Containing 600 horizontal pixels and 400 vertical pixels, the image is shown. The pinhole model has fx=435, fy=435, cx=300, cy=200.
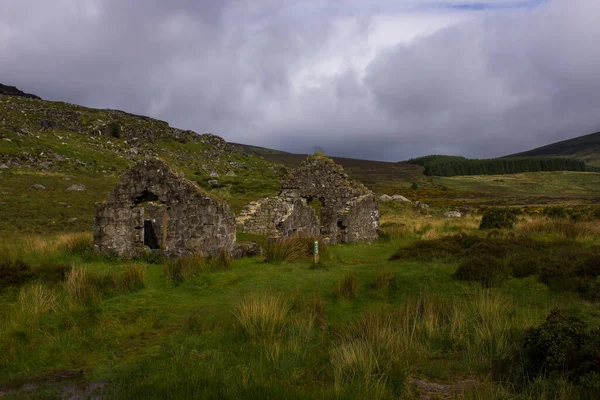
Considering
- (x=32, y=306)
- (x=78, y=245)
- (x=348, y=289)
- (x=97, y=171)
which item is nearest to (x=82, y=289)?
(x=32, y=306)

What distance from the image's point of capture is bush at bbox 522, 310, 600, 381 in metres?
4.65

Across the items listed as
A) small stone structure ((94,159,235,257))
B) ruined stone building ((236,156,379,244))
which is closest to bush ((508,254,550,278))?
small stone structure ((94,159,235,257))

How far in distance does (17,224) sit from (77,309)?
18607 mm

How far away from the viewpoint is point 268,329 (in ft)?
21.1

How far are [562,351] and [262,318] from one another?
3.94 m

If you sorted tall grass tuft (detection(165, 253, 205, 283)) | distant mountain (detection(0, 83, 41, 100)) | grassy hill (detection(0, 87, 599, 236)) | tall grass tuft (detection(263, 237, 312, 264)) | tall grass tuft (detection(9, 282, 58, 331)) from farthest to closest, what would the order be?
distant mountain (detection(0, 83, 41, 100)) < grassy hill (detection(0, 87, 599, 236)) < tall grass tuft (detection(263, 237, 312, 264)) < tall grass tuft (detection(165, 253, 205, 283)) < tall grass tuft (detection(9, 282, 58, 331))

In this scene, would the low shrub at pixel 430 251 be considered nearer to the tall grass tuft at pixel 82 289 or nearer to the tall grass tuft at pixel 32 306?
the tall grass tuft at pixel 82 289

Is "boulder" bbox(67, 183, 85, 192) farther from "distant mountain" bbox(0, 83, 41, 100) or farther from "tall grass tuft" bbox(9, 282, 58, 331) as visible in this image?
"distant mountain" bbox(0, 83, 41, 100)

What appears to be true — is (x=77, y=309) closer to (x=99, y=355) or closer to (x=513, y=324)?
(x=99, y=355)

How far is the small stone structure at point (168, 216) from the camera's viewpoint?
1311 cm

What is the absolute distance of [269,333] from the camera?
638cm

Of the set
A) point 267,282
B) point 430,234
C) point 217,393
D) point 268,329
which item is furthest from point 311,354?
point 430,234

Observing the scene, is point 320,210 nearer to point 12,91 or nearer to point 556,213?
point 556,213

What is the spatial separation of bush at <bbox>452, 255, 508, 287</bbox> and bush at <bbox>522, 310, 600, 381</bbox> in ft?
11.9
